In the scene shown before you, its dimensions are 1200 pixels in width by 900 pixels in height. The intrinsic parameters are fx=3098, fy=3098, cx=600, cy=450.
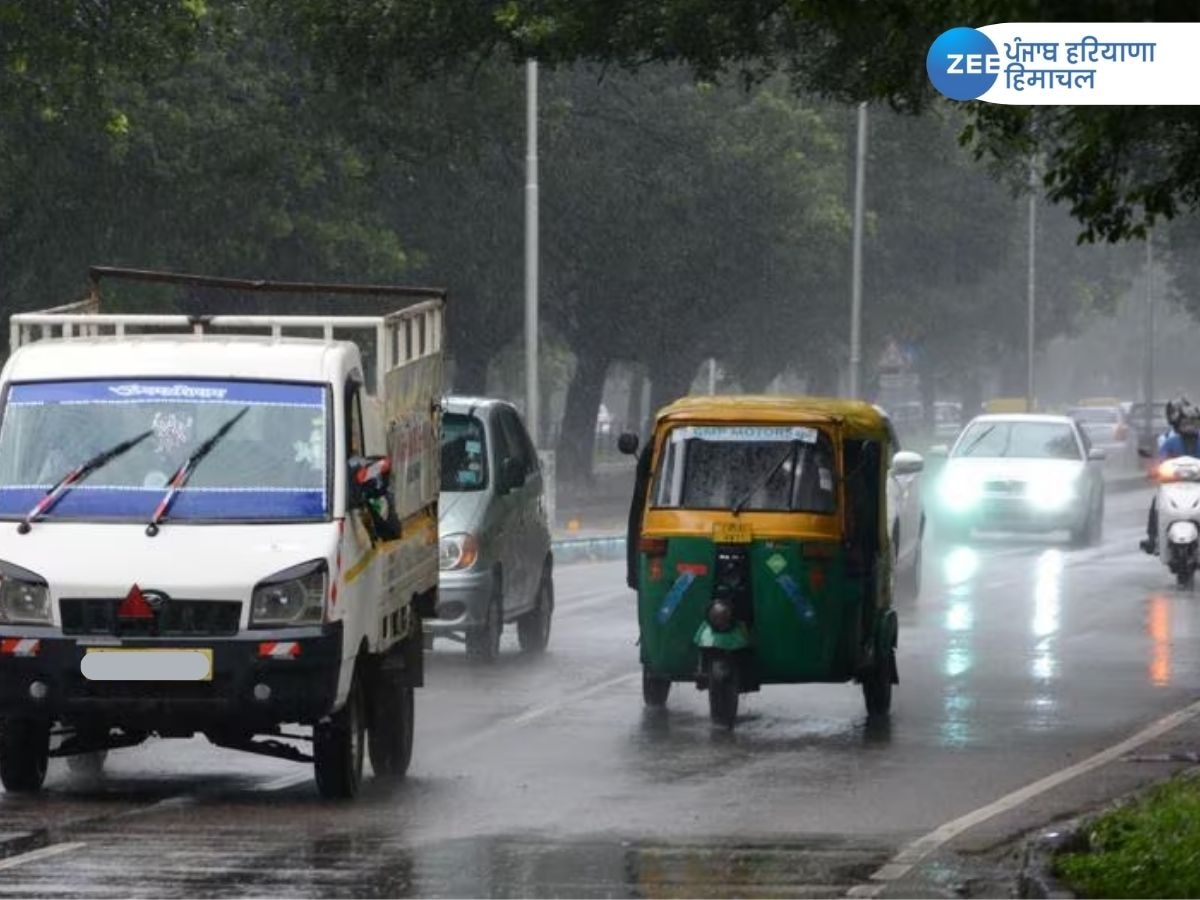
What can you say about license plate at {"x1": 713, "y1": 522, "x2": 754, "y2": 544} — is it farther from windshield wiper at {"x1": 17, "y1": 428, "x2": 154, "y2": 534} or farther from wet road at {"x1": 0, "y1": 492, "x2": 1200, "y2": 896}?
windshield wiper at {"x1": 17, "y1": 428, "x2": 154, "y2": 534}

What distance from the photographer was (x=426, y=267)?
53938mm

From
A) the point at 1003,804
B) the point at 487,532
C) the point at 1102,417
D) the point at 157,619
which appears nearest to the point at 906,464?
the point at 487,532

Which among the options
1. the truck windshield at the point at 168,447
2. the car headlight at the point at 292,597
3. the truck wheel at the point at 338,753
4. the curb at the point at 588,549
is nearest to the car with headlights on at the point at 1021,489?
the curb at the point at 588,549

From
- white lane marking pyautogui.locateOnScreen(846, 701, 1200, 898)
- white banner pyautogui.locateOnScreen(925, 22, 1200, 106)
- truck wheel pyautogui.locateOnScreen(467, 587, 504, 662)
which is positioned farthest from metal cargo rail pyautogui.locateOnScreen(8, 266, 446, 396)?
truck wheel pyautogui.locateOnScreen(467, 587, 504, 662)

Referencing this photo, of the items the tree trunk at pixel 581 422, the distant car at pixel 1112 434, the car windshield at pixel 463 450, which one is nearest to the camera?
the car windshield at pixel 463 450

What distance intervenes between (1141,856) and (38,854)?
166 inches

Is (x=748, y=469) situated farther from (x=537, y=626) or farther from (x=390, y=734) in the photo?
(x=537, y=626)

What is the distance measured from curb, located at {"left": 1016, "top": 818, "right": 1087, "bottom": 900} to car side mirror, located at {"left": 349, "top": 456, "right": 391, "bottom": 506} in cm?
352

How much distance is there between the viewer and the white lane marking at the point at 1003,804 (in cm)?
1161

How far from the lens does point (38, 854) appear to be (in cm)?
1201

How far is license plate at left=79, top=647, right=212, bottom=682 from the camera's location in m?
13.5

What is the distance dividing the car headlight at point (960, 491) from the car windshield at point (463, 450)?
709 inches

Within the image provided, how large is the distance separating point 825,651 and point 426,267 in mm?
36897

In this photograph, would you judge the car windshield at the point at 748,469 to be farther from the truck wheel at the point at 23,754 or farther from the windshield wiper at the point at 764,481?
the truck wheel at the point at 23,754
